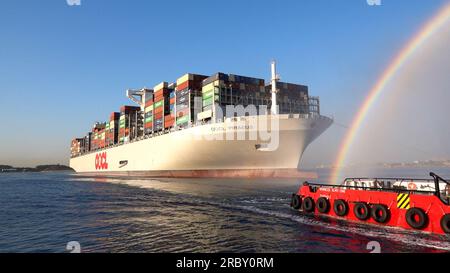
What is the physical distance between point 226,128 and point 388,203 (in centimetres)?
3255

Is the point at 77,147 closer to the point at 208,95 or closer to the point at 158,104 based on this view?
the point at 158,104

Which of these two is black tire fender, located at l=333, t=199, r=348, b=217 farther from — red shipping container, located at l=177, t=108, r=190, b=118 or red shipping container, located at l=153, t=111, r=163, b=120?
red shipping container, located at l=153, t=111, r=163, b=120

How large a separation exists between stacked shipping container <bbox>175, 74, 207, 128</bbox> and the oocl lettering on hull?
38.6 metres

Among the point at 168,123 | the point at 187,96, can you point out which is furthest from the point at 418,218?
the point at 168,123

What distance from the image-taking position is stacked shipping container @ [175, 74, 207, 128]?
2121 inches

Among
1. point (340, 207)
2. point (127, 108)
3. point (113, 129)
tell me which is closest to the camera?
point (340, 207)

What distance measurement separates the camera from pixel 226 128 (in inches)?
1794

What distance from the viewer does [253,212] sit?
18.0 m

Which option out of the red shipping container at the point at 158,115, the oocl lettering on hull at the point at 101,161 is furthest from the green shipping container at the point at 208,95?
the oocl lettering on hull at the point at 101,161

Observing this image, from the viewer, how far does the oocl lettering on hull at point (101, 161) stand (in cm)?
8662
